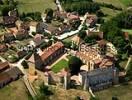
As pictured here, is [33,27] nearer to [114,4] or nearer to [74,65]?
[74,65]

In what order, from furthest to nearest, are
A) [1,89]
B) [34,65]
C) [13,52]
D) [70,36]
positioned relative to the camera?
[70,36], [13,52], [34,65], [1,89]

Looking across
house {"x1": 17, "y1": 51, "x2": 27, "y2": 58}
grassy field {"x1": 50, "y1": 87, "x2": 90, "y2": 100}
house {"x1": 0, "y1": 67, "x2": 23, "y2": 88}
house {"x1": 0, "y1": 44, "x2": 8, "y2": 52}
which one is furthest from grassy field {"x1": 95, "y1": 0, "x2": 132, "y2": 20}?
grassy field {"x1": 50, "y1": 87, "x2": 90, "y2": 100}

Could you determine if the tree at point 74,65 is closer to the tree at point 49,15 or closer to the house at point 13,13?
the tree at point 49,15

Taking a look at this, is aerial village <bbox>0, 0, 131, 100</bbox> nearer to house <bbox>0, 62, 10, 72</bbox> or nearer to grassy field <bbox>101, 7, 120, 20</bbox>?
house <bbox>0, 62, 10, 72</bbox>

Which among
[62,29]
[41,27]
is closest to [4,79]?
[41,27]

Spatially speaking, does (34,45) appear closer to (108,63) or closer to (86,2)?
(108,63)

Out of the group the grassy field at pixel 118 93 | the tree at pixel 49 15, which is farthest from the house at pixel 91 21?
the grassy field at pixel 118 93

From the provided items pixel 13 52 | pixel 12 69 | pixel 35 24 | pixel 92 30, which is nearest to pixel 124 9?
pixel 92 30
